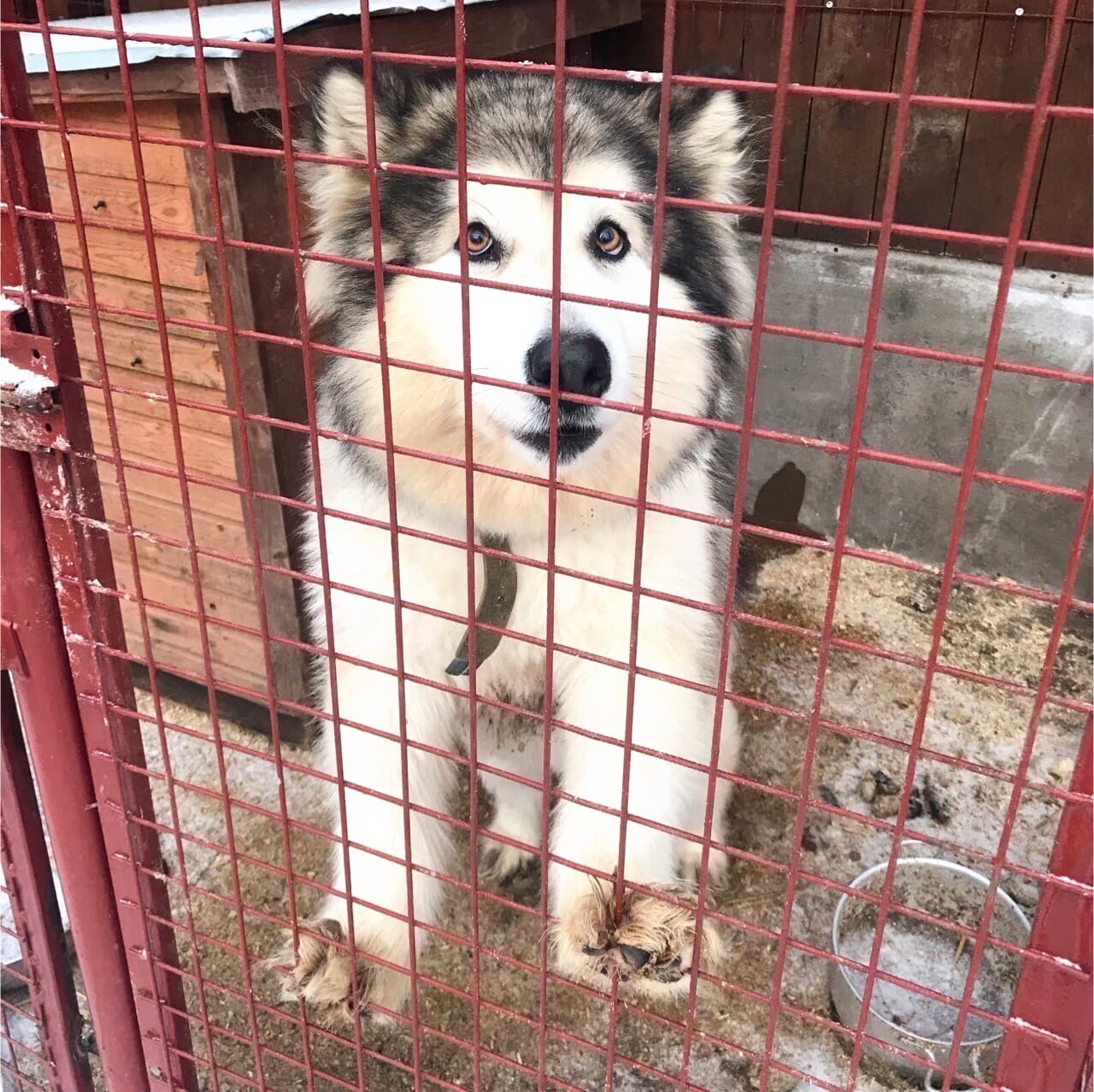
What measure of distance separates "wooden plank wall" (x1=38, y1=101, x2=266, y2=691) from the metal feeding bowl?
5.28 feet

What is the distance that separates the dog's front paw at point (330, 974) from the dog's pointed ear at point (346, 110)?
4.10ft

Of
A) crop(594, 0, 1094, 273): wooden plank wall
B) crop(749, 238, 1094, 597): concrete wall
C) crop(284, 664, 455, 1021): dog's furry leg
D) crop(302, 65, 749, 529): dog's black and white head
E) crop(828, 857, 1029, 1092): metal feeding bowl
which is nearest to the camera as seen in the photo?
crop(302, 65, 749, 529): dog's black and white head

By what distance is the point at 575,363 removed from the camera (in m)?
1.30

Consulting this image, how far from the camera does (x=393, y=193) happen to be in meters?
1.78

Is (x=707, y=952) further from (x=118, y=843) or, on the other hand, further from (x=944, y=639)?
(x=944, y=639)

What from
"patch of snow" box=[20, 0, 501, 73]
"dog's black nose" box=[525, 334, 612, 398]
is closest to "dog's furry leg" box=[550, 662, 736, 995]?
"dog's black nose" box=[525, 334, 612, 398]

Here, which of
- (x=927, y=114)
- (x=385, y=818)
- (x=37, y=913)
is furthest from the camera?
(x=927, y=114)

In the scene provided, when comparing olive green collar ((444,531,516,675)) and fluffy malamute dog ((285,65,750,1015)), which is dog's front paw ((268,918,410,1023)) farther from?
olive green collar ((444,531,516,675))

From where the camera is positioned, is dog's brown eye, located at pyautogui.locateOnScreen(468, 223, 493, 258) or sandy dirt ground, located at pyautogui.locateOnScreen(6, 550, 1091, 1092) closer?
dog's brown eye, located at pyautogui.locateOnScreen(468, 223, 493, 258)

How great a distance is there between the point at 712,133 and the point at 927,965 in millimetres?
1780

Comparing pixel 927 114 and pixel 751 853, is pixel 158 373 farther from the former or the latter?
pixel 927 114

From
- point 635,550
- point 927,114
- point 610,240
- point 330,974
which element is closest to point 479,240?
point 610,240

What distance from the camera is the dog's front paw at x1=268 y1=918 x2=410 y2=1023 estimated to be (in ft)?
5.23

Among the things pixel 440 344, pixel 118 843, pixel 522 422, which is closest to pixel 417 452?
pixel 522 422
